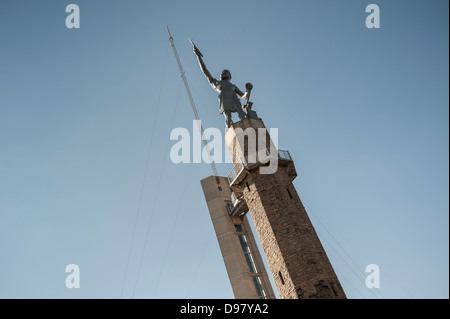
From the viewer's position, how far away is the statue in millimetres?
25172

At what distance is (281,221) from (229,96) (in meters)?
9.87

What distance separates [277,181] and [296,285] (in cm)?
577

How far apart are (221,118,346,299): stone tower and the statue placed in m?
1.03

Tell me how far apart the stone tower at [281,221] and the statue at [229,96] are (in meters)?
1.03

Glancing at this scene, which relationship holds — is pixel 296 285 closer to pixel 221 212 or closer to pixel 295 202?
pixel 295 202

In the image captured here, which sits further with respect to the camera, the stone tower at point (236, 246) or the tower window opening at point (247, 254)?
the tower window opening at point (247, 254)

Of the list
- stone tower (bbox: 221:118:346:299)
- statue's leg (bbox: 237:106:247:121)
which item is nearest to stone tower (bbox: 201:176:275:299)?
stone tower (bbox: 221:118:346:299)

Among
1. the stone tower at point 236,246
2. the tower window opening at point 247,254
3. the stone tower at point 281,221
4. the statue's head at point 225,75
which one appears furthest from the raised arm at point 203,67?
the tower window opening at point 247,254

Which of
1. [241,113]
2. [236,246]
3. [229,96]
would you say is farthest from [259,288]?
[229,96]

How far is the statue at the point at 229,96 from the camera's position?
82.6ft

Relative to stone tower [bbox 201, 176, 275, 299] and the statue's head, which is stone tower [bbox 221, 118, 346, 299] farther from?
stone tower [bbox 201, 176, 275, 299]

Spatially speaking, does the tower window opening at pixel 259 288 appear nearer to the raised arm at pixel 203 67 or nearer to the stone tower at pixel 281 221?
the stone tower at pixel 281 221

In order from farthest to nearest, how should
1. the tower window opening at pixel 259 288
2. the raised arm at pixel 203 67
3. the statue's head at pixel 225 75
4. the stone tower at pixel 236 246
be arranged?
1. the tower window opening at pixel 259 288
2. the stone tower at pixel 236 246
3. the raised arm at pixel 203 67
4. the statue's head at pixel 225 75

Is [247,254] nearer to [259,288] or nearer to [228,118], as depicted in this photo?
[259,288]
